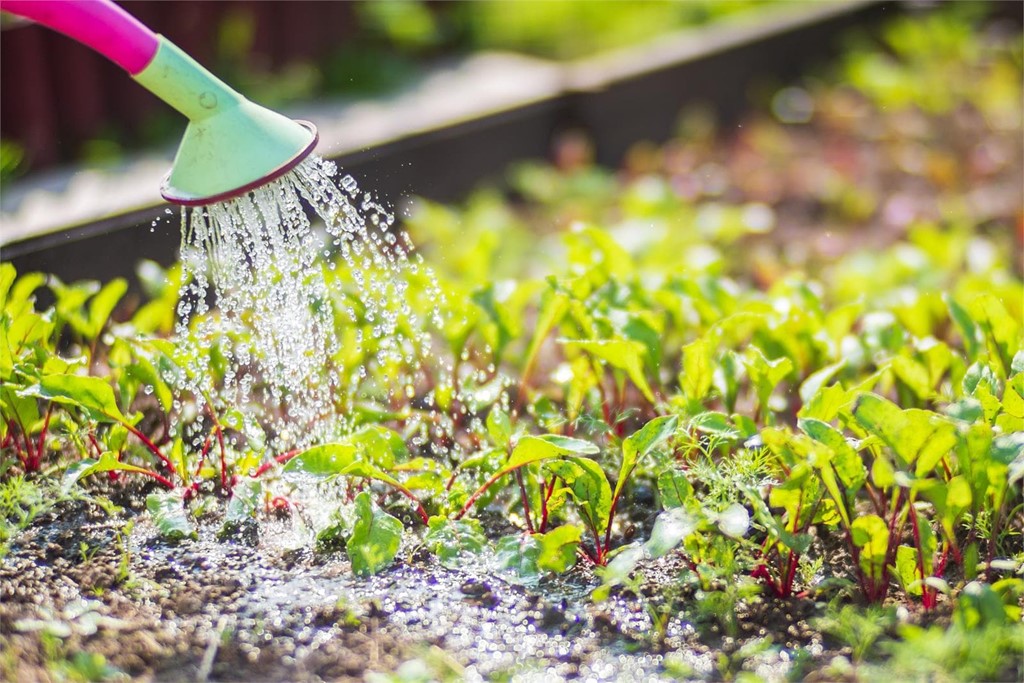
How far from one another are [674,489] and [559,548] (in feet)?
0.72

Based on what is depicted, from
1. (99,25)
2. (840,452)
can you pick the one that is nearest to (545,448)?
(840,452)

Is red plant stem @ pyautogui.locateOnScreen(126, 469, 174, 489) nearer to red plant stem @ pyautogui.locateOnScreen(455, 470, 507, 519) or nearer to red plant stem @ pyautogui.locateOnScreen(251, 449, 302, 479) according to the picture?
red plant stem @ pyautogui.locateOnScreen(251, 449, 302, 479)

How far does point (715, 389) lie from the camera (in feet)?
7.64

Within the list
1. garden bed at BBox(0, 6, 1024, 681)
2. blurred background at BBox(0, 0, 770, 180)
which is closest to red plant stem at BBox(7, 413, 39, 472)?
garden bed at BBox(0, 6, 1024, 681)

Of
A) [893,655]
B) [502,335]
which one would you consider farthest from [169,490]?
[893,655]

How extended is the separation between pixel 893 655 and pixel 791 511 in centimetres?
27

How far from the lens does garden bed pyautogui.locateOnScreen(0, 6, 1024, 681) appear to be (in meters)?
1.77

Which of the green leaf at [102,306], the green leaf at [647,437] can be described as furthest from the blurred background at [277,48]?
the green leaf at [647,437]

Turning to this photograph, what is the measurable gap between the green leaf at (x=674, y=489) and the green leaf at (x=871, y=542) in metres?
0.27

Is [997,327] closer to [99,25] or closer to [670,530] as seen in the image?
[670,530]

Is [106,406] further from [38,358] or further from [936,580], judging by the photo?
[936,580]

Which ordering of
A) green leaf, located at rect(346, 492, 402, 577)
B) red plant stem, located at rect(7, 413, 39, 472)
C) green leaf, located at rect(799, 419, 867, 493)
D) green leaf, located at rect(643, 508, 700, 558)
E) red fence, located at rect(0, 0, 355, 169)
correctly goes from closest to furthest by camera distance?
1. green leaf, located at rect(643, 508, 700, 558)
2. green leaf, located at rect(799, 419, 867, 493)
3. green leaf, located at rect(346, 492, 402, 577)
4. red plant stem, located at rect(7, 413, 39, 472)
5. red fence, located at rect(0, 0, 355, 169)

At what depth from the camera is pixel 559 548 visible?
194 cm

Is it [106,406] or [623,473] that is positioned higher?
[106,406]
